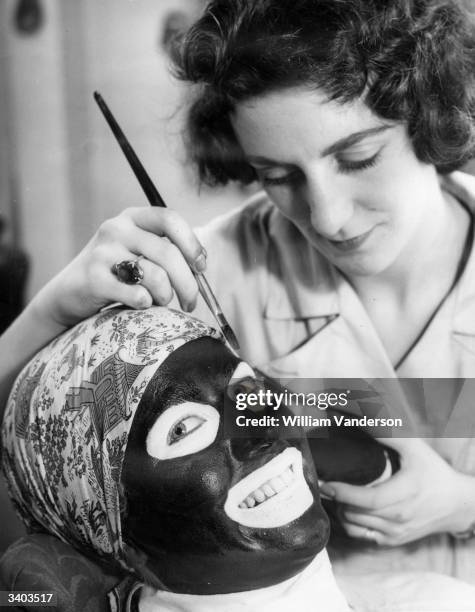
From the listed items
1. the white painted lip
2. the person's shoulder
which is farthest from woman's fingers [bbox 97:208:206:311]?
the white painted lip

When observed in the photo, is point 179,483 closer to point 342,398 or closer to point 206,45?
point 342,398

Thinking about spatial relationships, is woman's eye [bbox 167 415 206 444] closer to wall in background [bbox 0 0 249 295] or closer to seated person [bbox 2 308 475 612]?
seated person [bbox 2 308 475 612]

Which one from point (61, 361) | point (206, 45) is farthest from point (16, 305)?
point (206, 45)

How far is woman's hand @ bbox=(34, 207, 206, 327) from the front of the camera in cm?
75

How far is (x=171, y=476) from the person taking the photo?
2.15 feet

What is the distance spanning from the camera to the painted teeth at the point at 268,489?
0.67 meters

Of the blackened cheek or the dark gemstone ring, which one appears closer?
the blackened cheek

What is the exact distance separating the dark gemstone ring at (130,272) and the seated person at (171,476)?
0.04 metres

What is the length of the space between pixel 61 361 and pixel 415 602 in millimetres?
476

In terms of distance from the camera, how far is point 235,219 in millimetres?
914

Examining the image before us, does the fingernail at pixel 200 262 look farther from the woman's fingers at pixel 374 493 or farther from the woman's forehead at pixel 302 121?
the woman's fingers at pixel 374 493

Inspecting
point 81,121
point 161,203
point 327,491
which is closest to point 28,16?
point 81,121

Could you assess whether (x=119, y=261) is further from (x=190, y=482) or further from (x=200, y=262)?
(x=190, y=482)

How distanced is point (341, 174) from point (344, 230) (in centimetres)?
7
